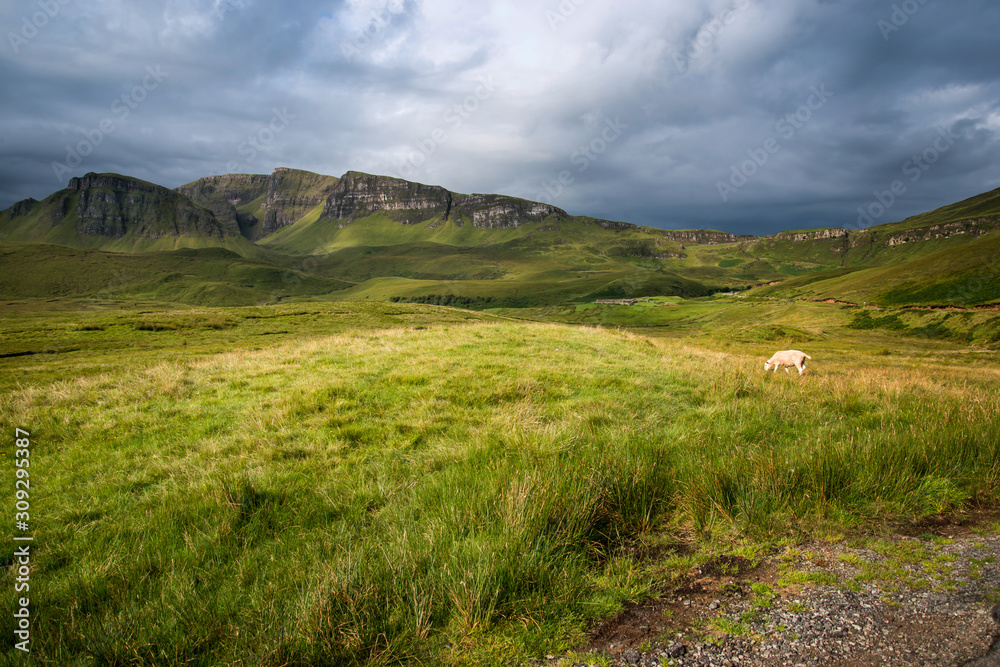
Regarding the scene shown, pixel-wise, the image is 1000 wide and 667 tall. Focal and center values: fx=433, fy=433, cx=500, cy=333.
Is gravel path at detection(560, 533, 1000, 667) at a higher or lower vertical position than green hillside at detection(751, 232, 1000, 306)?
lower

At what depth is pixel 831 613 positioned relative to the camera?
3.58 m

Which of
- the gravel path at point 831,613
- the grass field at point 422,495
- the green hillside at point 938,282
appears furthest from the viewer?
the green hillside at point 938,282

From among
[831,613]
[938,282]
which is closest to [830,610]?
[831,613]

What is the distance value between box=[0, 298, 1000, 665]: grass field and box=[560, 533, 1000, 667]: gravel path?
34 cm

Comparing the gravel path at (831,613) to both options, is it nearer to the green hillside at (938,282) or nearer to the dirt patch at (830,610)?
the dirt patch at (830,610)

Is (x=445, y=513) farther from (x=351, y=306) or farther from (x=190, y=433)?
(x=351, y=306)

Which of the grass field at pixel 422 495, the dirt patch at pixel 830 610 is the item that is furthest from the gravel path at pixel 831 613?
the grass field at pixel 422 495

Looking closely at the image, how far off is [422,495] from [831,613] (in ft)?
14.1

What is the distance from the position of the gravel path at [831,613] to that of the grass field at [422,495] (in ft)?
1.12

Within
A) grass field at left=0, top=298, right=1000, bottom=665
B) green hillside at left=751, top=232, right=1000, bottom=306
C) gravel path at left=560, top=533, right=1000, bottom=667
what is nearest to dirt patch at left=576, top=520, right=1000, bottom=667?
gravel path at left=560, top=533, right=1000, bottom=667

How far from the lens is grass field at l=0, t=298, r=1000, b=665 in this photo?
3588mm

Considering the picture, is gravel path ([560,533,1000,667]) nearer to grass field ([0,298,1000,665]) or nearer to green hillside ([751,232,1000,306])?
grass field ([0,298,1000,665])

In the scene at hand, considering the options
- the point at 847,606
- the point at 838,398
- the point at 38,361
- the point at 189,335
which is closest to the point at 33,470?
the point at 847,606

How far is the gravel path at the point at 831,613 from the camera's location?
10.3 feet
